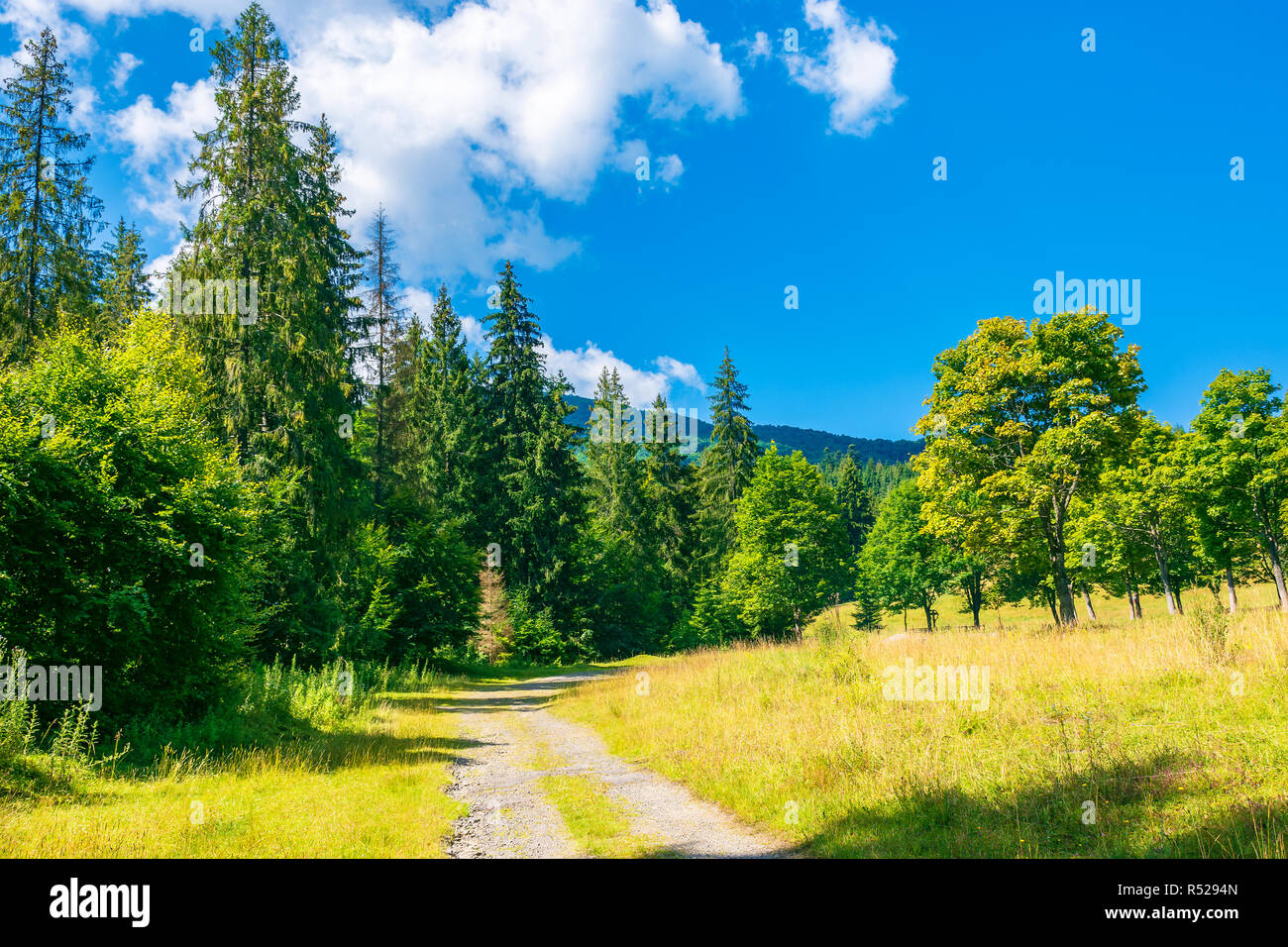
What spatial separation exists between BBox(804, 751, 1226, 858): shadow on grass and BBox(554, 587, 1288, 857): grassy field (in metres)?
0.02

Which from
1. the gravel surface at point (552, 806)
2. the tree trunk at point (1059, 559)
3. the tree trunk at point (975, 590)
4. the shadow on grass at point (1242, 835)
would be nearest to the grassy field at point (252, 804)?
the gravel surface at point (552, 806)

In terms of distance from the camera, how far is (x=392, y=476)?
122 feet

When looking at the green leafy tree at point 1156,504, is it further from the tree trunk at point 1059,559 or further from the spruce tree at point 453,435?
the spruce tree at point 453,435

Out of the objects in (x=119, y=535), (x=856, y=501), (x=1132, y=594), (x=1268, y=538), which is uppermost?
(x=856, y=501)

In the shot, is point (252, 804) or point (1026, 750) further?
point (252, 804)

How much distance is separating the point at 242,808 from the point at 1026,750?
9668mm

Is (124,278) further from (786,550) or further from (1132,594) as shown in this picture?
(1132,594)

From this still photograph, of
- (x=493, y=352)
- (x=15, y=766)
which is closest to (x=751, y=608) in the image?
(x=493, y=352)

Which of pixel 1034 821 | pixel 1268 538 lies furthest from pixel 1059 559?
pixel 1034 821

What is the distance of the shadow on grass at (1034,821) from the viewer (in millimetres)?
5656

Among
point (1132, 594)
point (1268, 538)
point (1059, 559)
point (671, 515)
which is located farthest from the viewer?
point (671, 515)

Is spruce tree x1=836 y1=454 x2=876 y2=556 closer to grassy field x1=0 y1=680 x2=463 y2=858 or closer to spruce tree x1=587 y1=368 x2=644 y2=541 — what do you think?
spruce tree x1=587 y1=368 x2=644 y2=541

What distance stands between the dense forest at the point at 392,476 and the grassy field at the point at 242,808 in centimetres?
283

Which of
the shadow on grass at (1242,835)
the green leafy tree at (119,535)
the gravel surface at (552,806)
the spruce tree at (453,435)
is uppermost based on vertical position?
the spruce tree at (453,435)
